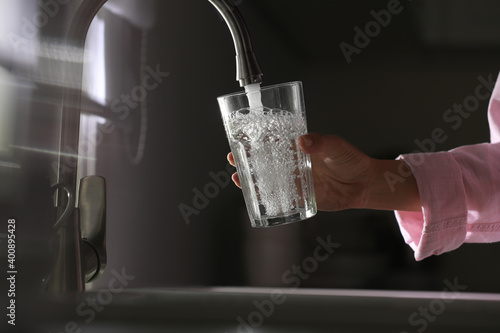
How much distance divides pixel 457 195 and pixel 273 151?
247 mm

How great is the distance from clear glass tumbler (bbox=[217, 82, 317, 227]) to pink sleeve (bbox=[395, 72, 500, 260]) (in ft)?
0.55

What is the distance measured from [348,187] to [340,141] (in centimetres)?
10

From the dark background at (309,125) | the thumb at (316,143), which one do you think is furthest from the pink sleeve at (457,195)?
the dark background at (309,125)

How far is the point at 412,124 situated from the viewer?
1.22m

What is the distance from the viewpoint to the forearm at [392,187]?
23.5 inches

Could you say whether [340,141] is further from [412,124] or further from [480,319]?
[412,124]

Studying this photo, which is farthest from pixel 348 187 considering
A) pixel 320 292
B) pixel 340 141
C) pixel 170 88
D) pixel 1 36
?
pixel 170 88

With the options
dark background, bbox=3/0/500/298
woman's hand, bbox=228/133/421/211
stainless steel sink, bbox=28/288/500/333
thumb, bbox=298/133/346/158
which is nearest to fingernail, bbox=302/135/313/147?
thumb, bbox=298/133/346/158

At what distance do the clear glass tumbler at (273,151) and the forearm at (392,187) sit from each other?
0.17 m

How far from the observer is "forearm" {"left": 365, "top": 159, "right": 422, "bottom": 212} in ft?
1.96

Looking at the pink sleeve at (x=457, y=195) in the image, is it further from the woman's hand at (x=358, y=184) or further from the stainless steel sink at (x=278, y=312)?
the stainless steel sink at (x=278, y=312)

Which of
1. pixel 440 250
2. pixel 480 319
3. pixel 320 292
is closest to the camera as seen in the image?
pixel 440 250

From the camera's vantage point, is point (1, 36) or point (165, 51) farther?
point (165, 51)

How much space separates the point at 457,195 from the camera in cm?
57
